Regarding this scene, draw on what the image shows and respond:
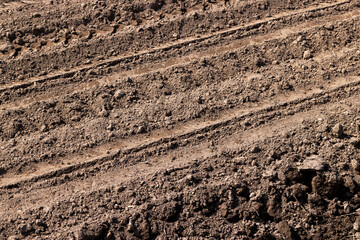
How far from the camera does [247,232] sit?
5.56 m

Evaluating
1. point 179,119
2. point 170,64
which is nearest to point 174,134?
point 179,119

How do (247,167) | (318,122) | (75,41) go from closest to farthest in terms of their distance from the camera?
1. (247,167)
2. (318,122)
3. (75,41)

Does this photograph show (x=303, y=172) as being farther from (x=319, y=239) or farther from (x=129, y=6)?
(x=129, y=6)

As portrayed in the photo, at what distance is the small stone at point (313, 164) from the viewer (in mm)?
5868

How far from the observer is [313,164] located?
5910mm

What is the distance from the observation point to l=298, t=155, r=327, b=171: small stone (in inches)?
231

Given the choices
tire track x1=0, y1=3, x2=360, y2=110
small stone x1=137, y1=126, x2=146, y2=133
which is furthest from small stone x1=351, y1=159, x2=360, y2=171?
small stone x1=137, y1=126, x2=146, y2=133

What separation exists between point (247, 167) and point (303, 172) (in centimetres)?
70

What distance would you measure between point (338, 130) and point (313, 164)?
2.14 ft

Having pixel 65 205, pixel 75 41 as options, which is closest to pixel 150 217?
pixel 65 205

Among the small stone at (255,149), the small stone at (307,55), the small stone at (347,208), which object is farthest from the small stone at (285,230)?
the small stone at (307,55)

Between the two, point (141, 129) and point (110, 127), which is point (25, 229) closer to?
point (110, 127)

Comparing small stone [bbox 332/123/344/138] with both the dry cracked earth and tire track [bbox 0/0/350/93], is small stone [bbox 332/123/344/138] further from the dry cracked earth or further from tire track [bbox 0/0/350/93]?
tire track [bbox 0/0/350/93]

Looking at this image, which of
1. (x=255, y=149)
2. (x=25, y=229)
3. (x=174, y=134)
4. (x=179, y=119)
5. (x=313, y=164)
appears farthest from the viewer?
(x=179, y=119)
